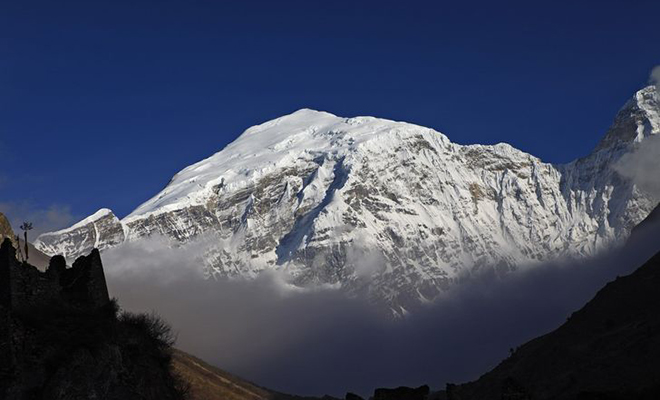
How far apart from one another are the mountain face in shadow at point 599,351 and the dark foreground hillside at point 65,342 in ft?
199

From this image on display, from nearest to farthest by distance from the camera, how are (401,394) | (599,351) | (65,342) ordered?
(65,342) → (401,394) → (599,351)

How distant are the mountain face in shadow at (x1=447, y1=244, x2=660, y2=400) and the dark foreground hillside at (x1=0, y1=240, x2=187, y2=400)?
60.7 meters

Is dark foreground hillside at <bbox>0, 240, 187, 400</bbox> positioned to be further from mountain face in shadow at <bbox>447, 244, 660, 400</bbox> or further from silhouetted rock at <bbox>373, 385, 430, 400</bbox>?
mountain face in shadow at <bbox>447, 244, 660, 400</bbox>

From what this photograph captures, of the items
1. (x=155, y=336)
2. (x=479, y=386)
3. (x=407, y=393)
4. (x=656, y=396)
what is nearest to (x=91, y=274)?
(x=155, y=336)

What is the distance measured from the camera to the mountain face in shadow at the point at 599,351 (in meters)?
112

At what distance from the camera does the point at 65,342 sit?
43219 mm

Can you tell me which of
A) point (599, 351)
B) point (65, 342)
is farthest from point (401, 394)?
point (599, 351)

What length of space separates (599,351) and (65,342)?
9265 centimetres

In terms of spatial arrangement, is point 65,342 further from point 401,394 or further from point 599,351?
point 599,351

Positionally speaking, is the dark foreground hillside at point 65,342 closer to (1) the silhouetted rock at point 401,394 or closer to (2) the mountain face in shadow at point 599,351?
(1) the silhouetted rock at point 401,394

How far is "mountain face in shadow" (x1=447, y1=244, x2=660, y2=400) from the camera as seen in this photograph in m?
112

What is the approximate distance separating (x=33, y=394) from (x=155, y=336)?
12285mm

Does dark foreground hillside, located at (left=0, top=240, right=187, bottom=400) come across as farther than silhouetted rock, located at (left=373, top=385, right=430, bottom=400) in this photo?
No

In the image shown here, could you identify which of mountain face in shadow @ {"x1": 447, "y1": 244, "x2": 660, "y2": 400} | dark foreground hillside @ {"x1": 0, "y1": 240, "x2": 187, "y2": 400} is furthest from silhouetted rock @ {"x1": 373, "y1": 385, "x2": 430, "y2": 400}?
mountain face in shadow @ {"x1": 447, "y1": 244, "x2": 660, "y2": 400}
